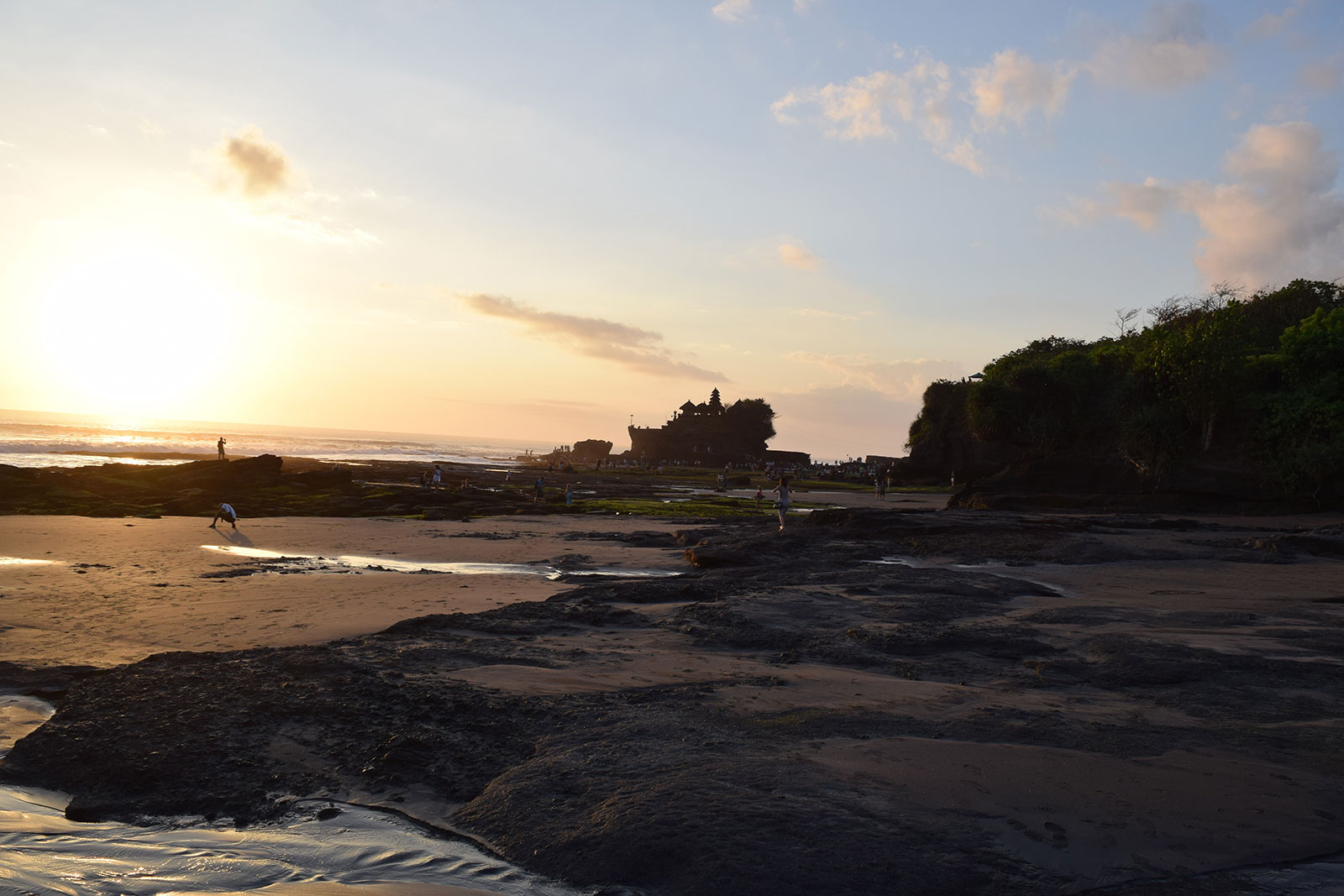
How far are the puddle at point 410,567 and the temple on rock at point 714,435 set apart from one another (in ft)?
304

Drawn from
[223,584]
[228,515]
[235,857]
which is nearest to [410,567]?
[223,584]

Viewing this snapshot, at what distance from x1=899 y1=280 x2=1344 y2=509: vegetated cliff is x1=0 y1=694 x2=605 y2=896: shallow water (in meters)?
29.8

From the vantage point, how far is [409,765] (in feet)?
17.0

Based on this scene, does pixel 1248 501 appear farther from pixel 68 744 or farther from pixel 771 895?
pixel 68 744

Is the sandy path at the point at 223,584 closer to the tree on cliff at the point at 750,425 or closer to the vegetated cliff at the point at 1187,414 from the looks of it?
the vegetated cliff at the point at 1187,414

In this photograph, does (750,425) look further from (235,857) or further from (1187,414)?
(235,857)

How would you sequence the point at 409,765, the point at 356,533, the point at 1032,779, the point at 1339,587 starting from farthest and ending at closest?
the point at 356,533 → the point at 1339,587 → the point at 409,765 → the point at 1032,779

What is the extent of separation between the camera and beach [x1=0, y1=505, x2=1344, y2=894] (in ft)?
13.2

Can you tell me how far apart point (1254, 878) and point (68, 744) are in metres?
7.07

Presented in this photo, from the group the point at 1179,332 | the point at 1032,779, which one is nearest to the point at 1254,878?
the point at 1032,779

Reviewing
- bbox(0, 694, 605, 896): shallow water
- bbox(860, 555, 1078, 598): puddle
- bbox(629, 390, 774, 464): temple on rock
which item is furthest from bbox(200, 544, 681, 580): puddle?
bbox(629, 390, 774, 464): temple on rock

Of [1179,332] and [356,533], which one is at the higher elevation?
[1179,332]

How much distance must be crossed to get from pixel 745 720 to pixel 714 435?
106 metres

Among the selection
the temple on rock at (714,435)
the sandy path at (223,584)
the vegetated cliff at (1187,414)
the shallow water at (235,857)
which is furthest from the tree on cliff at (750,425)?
the shallow water at (235,857)
